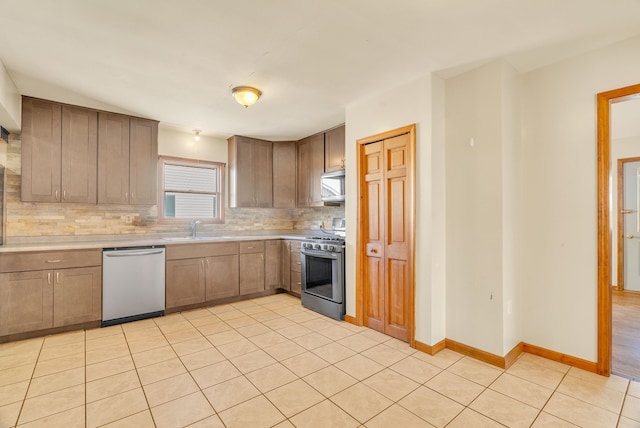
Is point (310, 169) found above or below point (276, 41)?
below

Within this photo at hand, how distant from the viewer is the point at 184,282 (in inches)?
161

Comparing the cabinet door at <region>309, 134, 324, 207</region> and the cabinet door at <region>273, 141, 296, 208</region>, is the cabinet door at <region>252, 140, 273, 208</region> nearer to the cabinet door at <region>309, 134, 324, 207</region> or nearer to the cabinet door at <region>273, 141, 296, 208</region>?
the cabinet door at <region>273, 141, 296, 208</region>

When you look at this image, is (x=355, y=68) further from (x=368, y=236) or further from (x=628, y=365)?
(x=628, y=365)

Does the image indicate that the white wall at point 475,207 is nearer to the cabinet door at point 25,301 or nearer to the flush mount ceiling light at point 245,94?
the flush mount ceiling light at point 245,94

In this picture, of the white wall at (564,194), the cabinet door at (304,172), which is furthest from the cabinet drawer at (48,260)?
the white wall at (564,194)

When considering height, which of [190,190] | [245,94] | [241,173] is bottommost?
[190,190]

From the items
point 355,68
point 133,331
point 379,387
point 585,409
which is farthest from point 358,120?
point 133,331

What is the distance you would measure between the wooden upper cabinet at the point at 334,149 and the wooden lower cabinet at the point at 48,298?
10.4 ft

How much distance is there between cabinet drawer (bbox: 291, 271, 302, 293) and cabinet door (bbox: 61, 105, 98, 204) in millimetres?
2762

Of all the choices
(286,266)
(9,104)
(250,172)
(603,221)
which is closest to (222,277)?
(286,266)

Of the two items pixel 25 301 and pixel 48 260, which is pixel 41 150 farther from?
pixel 25 301

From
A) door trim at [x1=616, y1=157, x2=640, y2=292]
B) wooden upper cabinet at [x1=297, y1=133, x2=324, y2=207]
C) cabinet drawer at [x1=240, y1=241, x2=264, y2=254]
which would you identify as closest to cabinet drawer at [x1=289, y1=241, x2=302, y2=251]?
cabinet drawer at [x1=240, y1=241, x2=264, y2=254]

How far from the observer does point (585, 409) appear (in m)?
2.01

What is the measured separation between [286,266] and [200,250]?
52.2 inches
